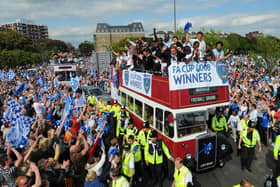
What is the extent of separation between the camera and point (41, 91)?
14156mm

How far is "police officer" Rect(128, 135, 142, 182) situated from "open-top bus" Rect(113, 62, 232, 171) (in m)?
1.01

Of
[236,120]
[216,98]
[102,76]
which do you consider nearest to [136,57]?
[216,98]

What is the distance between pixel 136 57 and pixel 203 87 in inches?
152

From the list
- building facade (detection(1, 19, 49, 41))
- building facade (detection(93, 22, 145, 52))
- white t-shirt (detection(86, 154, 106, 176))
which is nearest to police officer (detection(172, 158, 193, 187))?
white t-shirt (detection(86, 154, 106, 176))

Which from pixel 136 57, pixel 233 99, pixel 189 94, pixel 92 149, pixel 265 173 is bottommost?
pixel 265 173

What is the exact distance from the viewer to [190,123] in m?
6.64

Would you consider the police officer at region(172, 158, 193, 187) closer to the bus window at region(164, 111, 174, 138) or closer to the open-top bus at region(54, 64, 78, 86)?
the bus window at region(164, 111, 174, 138)

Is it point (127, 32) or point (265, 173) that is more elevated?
point (127, 32)

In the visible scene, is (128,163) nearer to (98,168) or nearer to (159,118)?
(98,168)

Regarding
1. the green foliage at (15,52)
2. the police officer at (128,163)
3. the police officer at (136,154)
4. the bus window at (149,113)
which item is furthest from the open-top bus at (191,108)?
the green foliage at (15,52)

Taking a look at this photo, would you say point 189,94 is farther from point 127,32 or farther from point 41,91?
point 127,32

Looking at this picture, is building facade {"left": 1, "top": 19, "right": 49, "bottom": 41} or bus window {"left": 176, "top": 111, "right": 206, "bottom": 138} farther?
building facade {"left": 1, "top": 19, "right": 49, "bottom": 41}

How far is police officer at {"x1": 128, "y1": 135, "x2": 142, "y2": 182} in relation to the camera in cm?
603

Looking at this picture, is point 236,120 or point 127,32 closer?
point 236,120
